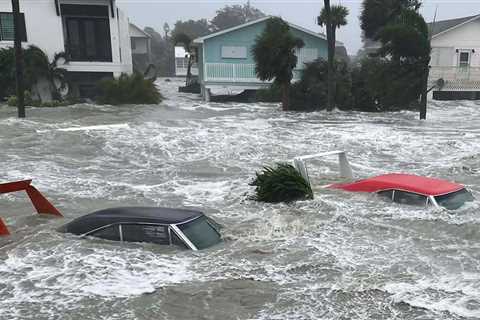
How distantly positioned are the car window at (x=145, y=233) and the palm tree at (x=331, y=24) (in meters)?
21.7

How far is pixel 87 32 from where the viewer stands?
30.1 metres

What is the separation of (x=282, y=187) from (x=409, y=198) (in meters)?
2.65

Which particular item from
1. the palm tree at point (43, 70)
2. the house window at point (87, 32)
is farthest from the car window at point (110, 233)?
the house window at point (87, 32)

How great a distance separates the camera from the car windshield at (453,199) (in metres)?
9.61

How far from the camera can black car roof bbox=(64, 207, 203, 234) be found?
7641 millimetres

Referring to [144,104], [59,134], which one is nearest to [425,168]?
[59,134]

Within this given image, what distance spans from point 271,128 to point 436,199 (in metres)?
12.5

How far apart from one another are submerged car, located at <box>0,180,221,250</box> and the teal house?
2511 centimetres

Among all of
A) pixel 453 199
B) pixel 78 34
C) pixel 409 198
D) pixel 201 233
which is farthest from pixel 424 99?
pixel 201 233

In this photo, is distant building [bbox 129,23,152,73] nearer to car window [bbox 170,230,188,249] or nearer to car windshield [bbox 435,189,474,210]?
car windshield [bbox 435,189,474,210]

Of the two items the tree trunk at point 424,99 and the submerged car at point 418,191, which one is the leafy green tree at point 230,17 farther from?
the submerged car at point 418,191

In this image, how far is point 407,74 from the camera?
86.6ft

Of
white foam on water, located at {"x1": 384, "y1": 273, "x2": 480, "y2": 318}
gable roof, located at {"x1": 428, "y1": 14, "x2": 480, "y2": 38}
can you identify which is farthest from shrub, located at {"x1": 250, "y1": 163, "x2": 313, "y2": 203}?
gable roof, located at {"x1": 428, "y1": 14, "x2": 480, "y2": 38}

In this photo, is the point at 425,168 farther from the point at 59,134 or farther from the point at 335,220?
the point at 59,134
